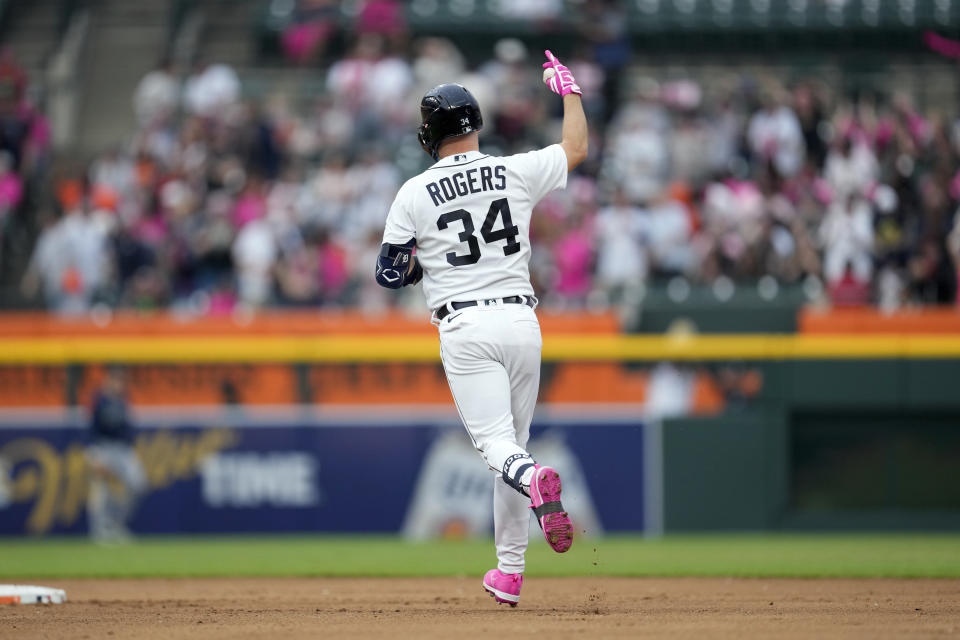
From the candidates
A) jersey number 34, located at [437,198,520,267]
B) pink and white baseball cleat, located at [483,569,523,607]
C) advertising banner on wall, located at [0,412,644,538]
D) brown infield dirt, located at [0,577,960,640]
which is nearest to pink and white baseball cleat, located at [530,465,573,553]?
brown infield dirt, located at [0,577,960,640]

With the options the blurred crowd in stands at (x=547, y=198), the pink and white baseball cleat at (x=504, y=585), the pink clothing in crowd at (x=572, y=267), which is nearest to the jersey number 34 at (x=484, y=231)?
the pink and white baseball cleat at (x=504, y=585)

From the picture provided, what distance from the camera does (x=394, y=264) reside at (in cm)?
657

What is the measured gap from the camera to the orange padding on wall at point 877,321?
1418cm

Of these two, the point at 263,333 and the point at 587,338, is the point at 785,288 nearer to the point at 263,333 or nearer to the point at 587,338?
the point at 587,338

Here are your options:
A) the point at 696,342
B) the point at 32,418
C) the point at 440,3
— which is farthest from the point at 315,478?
the point at 440,3

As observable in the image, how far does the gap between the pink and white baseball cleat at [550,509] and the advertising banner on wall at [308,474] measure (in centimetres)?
843

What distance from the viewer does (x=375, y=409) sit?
15227mm

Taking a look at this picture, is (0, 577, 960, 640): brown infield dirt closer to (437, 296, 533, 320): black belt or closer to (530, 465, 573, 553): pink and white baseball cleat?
(530, 465, 573, 553): pink and white baseball cleat

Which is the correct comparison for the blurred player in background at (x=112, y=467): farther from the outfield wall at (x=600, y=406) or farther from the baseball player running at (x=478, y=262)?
the baseball player running at (x=478, y=262)

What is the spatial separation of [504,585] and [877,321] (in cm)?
854

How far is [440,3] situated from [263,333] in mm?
7740

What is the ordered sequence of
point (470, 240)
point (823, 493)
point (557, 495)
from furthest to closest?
point (823, 493), point (470, 240), point (557, 495)

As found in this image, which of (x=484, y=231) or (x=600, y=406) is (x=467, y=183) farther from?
(x=600, y=406)

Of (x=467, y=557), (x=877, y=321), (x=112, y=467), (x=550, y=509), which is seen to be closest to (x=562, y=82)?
(x=550, y=509)
